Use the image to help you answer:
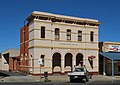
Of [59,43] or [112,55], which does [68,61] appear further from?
[112,55]

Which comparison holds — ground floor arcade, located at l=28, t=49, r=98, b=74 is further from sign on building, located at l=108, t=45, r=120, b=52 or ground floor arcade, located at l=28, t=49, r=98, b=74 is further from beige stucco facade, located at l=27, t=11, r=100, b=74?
sign on building, located at l=108, t=45, r=120, b=52

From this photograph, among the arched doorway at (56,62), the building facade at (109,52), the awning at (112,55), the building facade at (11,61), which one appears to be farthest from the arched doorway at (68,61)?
the building facade at (11,61)

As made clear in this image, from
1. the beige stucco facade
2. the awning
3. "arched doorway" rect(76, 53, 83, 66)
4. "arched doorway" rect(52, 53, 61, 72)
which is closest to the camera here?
the beige stucco facade

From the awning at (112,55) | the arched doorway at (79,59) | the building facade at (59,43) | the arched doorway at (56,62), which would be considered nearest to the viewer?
the building facade at (59,43)

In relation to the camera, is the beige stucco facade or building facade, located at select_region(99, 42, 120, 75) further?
building facade, located at select_region(99, 42, 120, 75)

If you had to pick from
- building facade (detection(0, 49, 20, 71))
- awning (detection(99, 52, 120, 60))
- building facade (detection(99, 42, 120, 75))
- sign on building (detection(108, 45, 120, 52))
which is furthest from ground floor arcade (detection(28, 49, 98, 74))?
building facade (detection(0, 49, 20, 71))

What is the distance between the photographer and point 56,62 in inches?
1599

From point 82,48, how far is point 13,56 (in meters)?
15.0

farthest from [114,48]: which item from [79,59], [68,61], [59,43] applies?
[59,43]

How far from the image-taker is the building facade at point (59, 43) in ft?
124

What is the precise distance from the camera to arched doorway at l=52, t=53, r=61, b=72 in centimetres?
4019

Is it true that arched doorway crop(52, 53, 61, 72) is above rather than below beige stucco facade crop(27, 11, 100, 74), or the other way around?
below

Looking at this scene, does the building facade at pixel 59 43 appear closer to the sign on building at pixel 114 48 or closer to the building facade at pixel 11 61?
the sign on building at pixel 114 48

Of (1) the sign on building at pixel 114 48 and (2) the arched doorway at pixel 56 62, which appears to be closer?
(2) the arched doorway at pixel 56 62
